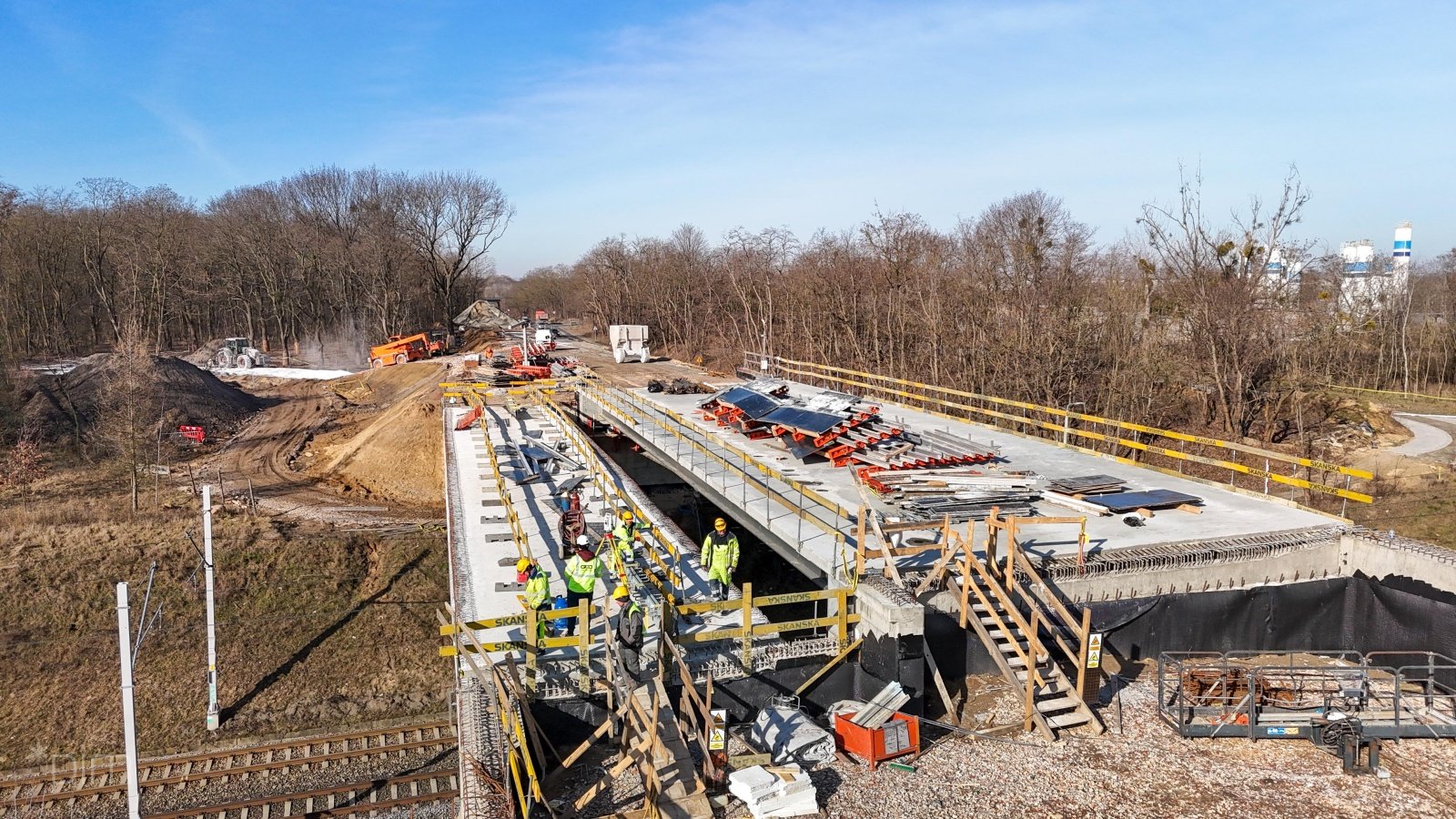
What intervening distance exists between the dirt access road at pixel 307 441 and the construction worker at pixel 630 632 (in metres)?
16.2

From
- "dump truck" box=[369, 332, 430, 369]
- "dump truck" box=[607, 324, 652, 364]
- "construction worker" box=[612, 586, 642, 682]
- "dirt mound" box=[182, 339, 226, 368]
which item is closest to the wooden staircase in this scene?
"construction worker" box=[612, 586, 642, 682]

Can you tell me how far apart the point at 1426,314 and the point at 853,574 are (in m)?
55.6

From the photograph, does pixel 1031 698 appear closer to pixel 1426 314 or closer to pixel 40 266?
pixel 1426 314

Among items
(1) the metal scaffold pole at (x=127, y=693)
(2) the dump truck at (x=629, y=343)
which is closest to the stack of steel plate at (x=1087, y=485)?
(1) the metal scaffold pole at (x=127, y=693)

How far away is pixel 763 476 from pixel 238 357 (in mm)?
48326

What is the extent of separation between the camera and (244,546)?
70.0 ft

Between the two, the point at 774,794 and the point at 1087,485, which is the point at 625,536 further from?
the point at 1087,485

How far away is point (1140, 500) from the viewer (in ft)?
50.7

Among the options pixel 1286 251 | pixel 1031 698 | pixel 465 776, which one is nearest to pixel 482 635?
pixel 465 776

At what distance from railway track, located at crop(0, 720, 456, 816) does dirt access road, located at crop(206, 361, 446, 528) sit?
1012 centimetres

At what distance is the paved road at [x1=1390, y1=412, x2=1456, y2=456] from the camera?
103 feet

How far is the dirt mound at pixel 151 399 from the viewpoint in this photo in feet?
112

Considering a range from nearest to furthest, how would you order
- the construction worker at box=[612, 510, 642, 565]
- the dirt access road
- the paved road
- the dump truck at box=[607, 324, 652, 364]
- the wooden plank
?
1. the wooden plank
2. the construction worker at box=[612, 510, 642, 565]
3. the dirt access road
4. the paved road
5. the dump truck at box=[607, 324, 652, 364]

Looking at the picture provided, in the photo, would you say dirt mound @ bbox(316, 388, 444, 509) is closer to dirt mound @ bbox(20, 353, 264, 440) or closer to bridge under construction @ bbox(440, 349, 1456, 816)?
dirt mound @ bbox(20, 353, 264, 440)
